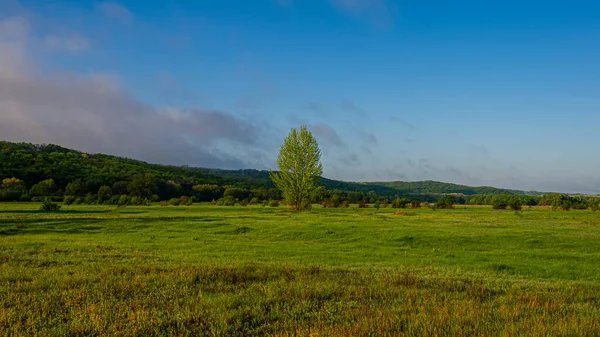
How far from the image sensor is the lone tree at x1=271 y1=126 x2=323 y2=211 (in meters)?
81.1

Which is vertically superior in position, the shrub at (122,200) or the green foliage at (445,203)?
the green foliage at (445,203)

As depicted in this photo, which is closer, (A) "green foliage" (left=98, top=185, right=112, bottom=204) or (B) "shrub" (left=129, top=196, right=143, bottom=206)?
(B) "shrub" (left=129, top=196, right=143, bottom=206)

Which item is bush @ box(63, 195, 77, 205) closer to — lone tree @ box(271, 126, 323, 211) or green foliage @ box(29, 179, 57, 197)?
green foliage @ box(29, 179, 57, 197)

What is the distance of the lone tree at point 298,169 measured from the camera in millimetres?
81125

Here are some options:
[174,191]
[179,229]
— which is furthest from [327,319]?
[174,191]

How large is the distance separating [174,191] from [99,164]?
177 feet

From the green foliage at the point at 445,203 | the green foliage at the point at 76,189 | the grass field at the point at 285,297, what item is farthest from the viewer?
the green foliage at the point at 445,203

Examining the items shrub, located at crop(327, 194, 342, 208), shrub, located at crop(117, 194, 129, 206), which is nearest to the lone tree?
shrub, located at crop(327, 194, 342, 208)

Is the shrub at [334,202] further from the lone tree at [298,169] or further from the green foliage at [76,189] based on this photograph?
the green foliage at [76,189]

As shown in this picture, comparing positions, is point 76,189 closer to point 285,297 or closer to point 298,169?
point 298,169

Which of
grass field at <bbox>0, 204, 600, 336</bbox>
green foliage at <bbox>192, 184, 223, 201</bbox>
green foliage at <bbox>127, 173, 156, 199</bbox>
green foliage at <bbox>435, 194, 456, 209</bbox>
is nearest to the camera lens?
grass field at <bbox>0, 204, 600, 336</bbox>

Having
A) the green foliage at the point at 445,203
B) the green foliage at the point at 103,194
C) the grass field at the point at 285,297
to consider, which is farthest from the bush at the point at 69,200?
the green foliage at the point at 445,203

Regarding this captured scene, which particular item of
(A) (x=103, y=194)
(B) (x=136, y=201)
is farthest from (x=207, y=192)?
(B) (x=136, y=201)

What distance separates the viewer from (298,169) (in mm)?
82938
